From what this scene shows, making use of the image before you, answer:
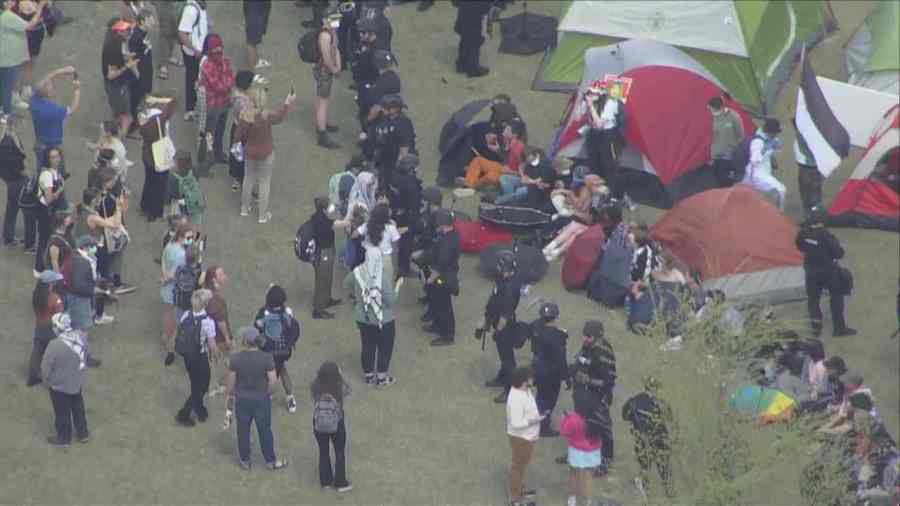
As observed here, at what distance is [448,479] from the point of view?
21688 mm

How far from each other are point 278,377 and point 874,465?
5.91 metres

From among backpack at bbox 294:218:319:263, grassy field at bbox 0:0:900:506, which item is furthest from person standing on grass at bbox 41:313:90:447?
backpack at bbox 294:218:319:263

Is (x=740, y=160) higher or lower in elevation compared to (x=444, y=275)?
lower

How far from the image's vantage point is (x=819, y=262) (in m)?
24.7

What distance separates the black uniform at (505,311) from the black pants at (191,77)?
236 inches

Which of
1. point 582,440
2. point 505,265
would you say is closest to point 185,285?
point 505,265

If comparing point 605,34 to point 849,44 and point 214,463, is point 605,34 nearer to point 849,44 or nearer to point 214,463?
point 849,44

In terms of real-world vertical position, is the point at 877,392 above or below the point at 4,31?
below

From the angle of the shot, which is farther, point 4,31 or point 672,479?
point 4,31

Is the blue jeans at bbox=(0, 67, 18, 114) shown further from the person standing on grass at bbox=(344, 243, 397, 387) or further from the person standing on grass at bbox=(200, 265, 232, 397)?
the person standing on grass at bbox=(344, 243, 397, 387)

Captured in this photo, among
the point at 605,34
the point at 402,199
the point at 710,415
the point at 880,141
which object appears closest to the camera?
the point at 710,415

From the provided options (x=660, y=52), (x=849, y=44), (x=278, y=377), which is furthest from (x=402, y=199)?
(x=849, y=44)

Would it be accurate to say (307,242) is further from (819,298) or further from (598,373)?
(819,298)

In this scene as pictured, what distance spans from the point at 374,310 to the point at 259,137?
10.9 feet
